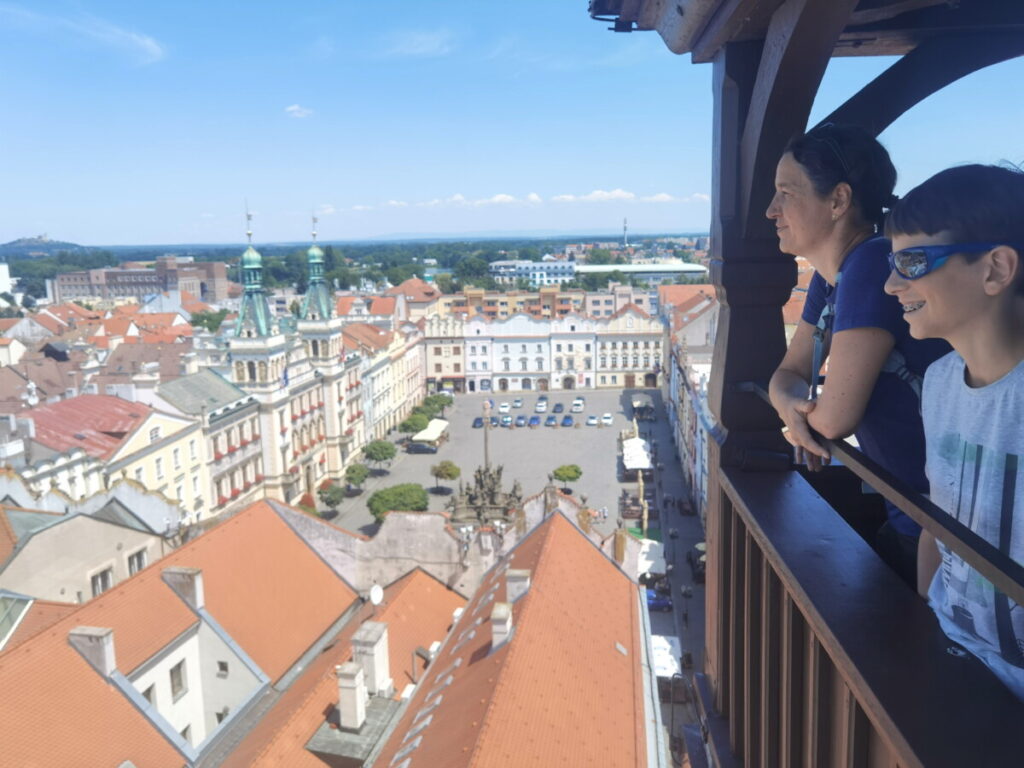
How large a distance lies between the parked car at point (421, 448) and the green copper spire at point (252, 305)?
14.7 metres

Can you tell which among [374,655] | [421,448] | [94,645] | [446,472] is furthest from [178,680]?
[421,448]

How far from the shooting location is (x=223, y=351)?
40.7 m

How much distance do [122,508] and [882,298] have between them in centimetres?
1995

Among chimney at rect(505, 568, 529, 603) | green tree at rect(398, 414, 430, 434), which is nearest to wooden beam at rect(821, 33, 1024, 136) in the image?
chimney at rect(505, 568, 529, 603)

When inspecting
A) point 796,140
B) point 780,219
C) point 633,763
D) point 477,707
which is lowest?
point 633,763

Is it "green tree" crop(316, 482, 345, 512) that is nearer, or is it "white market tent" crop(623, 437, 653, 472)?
"green tree" crop(316, 482, 345, 512)

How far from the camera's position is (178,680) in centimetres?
1362

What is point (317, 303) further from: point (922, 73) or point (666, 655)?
point (922, 73)

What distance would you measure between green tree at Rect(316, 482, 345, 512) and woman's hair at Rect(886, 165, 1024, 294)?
115ft

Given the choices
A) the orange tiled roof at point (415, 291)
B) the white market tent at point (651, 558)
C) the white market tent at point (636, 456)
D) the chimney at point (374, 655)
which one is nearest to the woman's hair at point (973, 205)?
the chimney at point (374, 655)

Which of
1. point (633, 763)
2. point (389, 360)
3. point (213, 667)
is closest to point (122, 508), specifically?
point (213, 667)

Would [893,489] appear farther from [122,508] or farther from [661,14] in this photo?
[122,508]

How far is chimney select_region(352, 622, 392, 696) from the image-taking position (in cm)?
1257

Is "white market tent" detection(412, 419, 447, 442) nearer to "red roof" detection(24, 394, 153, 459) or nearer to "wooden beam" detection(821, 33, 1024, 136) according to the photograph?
"red roof" detection(24, 394, 153, 459)
